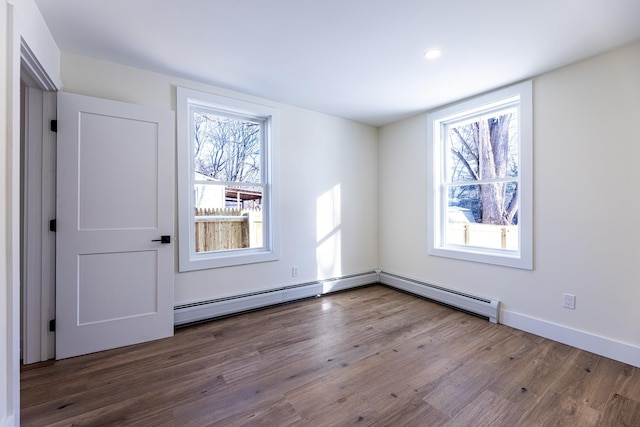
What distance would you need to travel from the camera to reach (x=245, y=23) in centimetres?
195

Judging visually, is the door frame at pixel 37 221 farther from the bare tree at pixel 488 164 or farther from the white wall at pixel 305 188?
the bare tree at pixel 488 164

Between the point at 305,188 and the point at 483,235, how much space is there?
2188 millimetres

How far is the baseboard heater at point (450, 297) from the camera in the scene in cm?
290

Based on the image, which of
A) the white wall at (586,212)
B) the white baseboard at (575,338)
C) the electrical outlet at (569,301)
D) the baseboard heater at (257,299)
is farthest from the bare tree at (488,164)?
the baseboard heater at (257,299)

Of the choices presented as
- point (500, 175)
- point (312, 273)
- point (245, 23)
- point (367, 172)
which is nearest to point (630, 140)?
point (500, 175)

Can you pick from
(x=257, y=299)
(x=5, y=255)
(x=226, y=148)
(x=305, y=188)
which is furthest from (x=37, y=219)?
(x=305, y=188)

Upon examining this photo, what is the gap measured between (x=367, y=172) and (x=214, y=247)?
8.05ft

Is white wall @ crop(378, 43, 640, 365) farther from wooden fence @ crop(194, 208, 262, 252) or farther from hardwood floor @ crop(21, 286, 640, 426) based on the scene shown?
wooden fence @ crop(194, 208, 262, 252)

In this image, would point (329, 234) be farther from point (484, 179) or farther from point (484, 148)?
point (484, 148)

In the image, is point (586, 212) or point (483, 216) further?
point (483, 216)

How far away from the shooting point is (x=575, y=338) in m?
2.38

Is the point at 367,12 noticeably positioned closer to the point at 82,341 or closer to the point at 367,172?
the point at 367,172

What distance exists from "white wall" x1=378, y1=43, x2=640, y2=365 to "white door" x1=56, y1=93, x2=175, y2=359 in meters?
3.37

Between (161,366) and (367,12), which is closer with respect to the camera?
(367,12)
